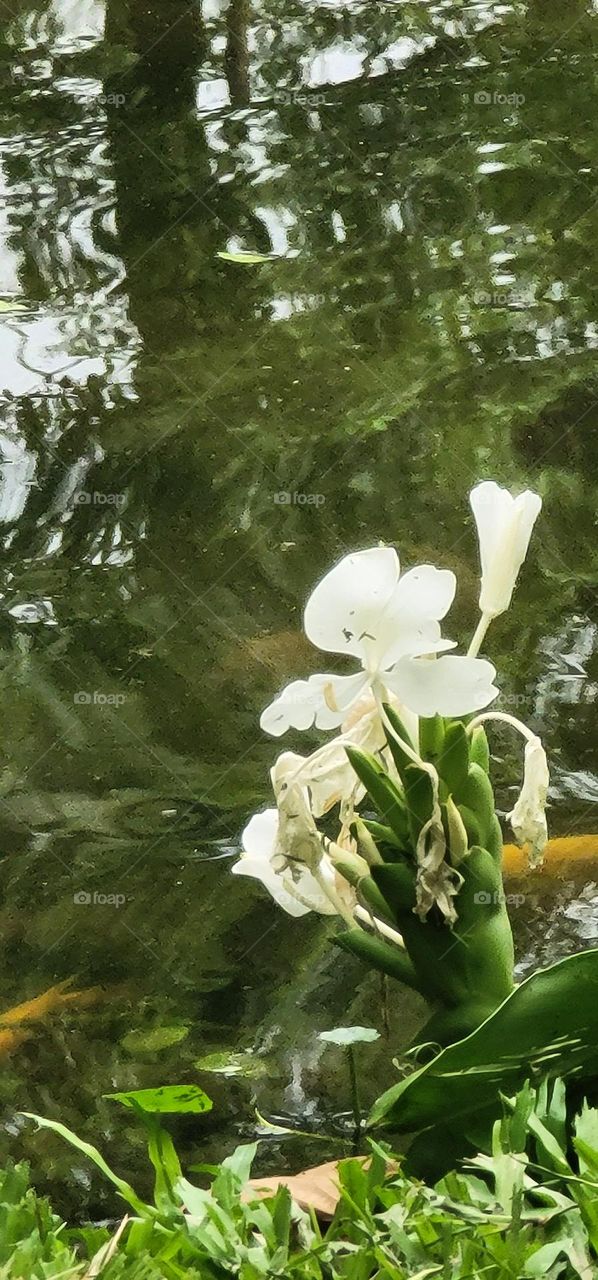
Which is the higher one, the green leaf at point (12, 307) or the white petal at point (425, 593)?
the white petal at point (425, 593)

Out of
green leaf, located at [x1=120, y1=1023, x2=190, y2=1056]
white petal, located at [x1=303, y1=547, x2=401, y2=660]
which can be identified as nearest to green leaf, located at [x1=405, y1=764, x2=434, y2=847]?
white petal, located at [x1=303, y1=547, x2=401, y2=660]

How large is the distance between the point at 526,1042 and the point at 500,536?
1.38 feet

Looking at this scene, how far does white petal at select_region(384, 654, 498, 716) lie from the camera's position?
1157 millimetres

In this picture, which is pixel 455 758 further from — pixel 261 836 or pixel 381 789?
pixel 261 836

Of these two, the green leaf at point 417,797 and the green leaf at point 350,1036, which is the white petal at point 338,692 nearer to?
the green leaf at point 417,797

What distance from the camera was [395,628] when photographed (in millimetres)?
1167

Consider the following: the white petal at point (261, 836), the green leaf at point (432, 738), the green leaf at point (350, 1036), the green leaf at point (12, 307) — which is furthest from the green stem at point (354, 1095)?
the green leaf at point (12, 307)

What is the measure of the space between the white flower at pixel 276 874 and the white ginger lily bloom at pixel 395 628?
0.60 feet

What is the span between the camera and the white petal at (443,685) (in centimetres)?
116

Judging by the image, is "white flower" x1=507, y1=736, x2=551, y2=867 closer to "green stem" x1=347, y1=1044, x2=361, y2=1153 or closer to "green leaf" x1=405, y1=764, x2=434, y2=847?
"green leaf" x1=405, y1=764, x2=434, y2=847

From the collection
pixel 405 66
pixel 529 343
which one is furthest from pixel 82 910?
pixel 405 66

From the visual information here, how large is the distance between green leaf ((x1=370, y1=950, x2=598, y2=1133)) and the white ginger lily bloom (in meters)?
0.23

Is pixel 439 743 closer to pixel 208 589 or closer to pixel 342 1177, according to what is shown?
pixel 342 1177

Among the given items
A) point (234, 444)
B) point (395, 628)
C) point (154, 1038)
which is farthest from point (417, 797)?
point (234, 444)
